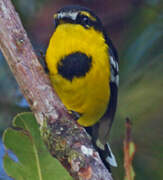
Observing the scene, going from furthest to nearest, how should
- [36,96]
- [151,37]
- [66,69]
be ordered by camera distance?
[151,37], [66,69], [36,96]

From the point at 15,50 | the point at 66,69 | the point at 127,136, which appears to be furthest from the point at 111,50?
the point at 127,136

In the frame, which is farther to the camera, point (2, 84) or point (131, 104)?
point (2, 84)

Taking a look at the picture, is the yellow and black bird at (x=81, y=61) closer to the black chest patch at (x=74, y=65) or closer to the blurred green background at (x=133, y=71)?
the black chest patch at (x=74, y=65)

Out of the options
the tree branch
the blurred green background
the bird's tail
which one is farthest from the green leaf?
the bird's tail

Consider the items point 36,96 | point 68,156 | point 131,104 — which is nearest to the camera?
point 68,156

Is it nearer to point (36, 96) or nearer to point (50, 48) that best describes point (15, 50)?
point (36, 96)

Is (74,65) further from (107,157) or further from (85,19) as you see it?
(107,157)

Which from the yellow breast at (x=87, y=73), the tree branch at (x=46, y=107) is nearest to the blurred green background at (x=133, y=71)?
the yellow breast at (x=87, y=73)

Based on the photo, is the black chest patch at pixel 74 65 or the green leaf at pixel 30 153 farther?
the black chest patch at pixel 74 65
